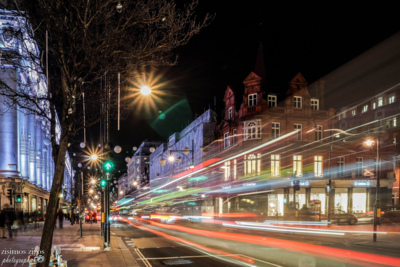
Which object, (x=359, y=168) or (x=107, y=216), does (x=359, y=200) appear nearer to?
(x=359, y=168)

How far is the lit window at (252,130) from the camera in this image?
44281 mm

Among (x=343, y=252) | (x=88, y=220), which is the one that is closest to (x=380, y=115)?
(x=88, y=220)

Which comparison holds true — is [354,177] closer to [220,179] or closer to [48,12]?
[220,179]

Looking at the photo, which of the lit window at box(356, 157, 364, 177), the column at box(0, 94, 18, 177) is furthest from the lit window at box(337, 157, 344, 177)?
the column at box(0, 94, 18, 177)

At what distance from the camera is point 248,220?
38.0 meters

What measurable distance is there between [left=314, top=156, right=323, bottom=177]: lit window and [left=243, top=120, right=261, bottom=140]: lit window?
8.05 meters

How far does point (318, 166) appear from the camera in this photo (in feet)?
152

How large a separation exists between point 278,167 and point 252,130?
533cm

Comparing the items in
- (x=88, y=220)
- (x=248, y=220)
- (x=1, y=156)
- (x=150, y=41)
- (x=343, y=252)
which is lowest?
(x=88, y=220)

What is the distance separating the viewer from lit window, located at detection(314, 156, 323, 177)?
151 feet

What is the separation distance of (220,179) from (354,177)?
678 inches

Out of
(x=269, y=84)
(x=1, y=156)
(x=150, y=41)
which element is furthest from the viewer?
(x=269, y=84)

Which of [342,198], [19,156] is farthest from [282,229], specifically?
[19,156]

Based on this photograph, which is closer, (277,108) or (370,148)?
(277,108)
